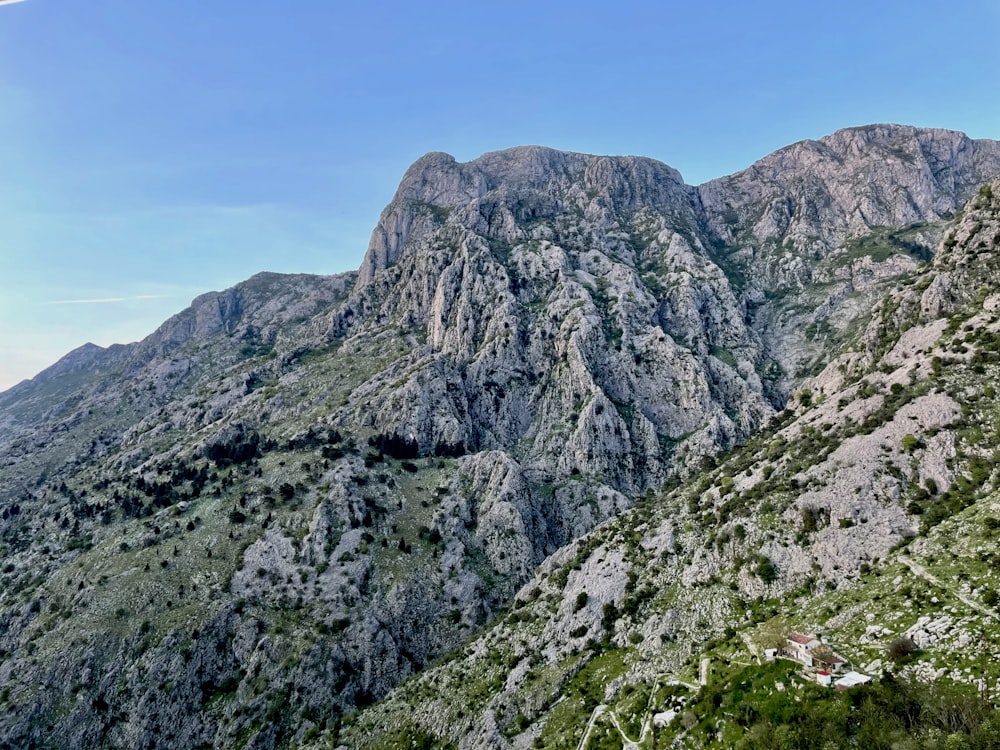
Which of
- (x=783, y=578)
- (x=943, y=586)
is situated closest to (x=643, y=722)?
(x=783, y=578)

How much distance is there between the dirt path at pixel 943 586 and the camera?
4456 centimetres

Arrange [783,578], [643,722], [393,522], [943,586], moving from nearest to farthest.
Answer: [943,586] → [643,722] → [783,578] → [393,522]

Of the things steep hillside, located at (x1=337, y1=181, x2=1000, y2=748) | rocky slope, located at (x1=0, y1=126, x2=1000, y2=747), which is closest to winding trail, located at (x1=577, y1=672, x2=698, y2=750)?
steep hillside, located at (x1=337, y1=181, x2=1000, y2=748)

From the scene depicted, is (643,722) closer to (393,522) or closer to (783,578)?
(783,578)

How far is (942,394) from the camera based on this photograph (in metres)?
75.2

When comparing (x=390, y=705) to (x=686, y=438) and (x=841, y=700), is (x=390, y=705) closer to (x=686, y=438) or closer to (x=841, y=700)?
(x=841, y=700)

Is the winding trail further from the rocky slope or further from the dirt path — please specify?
the dirt path

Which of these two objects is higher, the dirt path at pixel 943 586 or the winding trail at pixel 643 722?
the dirt path at pixel 943 586

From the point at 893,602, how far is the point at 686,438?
388 ft

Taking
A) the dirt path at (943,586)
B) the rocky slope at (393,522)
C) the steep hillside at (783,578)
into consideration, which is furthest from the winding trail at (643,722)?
the dirt path at (943,586)

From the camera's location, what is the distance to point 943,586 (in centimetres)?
5003

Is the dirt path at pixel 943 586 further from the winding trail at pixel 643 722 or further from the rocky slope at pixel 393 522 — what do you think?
the winding trail at pixel 643 722

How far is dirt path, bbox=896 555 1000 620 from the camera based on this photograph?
146ft

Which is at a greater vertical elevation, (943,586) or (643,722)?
(943,586)
